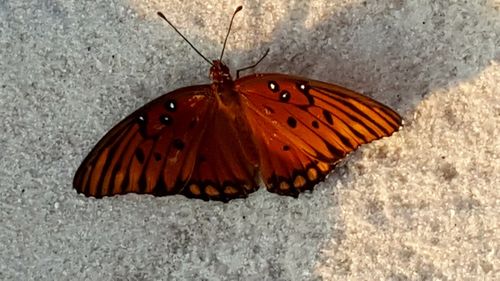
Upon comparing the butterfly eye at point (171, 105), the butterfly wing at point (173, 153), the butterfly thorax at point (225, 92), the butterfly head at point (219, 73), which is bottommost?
the butterfly wing at point (173, 153)

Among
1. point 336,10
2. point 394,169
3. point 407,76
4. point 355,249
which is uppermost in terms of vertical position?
point 336,10

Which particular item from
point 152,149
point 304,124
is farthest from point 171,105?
point 304,124

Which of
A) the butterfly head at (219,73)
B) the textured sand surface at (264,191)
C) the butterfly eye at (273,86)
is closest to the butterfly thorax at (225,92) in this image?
the butterfly head at (219,73)

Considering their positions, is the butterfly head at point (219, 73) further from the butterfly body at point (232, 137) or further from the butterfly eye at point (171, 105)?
the butterfly eye at point (171, 105)

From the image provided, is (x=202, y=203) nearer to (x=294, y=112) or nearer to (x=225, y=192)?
(x=225, y=192)

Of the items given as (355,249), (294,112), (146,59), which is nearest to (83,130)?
(146,59)

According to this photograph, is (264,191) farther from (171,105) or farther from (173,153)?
(171,105)

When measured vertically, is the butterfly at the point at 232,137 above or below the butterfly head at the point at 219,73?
below

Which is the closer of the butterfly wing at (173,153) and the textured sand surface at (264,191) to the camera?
the butterfly wing at (173,153)

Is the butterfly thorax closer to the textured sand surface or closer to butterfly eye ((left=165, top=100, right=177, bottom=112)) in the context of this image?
butterfly eye ((left=165, top=100, right=177, bottom=112))
